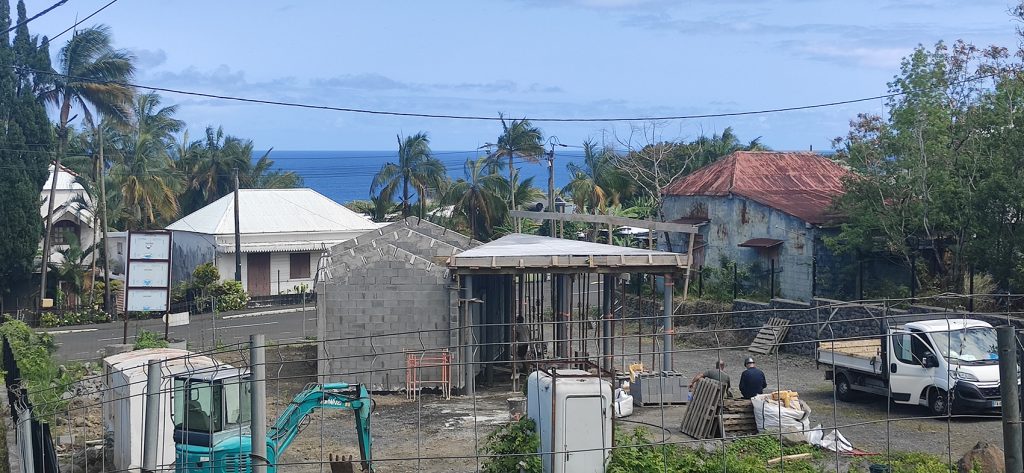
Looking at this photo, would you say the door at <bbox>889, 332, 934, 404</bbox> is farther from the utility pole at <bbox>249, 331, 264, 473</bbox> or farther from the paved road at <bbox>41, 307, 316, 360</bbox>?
the paved road at <bbox>41, 307, 316, 360</bbox>

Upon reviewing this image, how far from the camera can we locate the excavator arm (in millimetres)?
14273

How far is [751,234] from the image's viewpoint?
33750mm

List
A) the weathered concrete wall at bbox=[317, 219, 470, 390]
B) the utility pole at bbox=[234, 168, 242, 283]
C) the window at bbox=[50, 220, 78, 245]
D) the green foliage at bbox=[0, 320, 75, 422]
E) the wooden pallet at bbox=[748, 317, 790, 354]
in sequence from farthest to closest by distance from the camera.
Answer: the window at bbox=[50, 220, 78, 245]
the utility pole at bbox=[234, 168, 242, 283]
the wooden pallet at bbox=[748, 317, 790, 354]
the weathered concrete wall at bbox=[317, 219, 470, 390]
the green foliage at bbox=[0, 320, 75, 422]

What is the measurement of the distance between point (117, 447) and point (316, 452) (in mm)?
3257

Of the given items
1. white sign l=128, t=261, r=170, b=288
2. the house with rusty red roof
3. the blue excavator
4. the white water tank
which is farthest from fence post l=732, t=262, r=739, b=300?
the blue excavator

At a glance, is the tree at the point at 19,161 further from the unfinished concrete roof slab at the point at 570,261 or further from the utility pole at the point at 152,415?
the utility pole at the point at 152,415

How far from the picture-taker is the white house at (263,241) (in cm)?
4347

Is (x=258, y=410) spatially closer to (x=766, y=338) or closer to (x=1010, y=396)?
(x=1010, y=396)

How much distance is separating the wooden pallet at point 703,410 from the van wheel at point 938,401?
3927mm

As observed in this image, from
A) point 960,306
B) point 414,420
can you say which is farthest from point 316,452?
point 960,306

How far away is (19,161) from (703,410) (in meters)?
29.3

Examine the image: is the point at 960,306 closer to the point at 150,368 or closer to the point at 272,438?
the point at 272,438

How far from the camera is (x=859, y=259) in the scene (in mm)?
29453

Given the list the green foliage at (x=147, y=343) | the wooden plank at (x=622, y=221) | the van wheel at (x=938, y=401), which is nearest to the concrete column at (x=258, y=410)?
the van wheel at (x=938, y=401)
